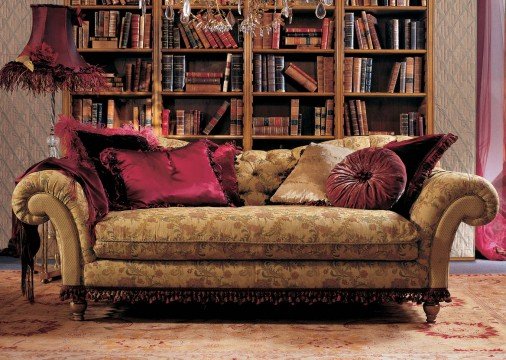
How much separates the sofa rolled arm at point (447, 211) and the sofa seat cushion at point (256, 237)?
0.08 meters

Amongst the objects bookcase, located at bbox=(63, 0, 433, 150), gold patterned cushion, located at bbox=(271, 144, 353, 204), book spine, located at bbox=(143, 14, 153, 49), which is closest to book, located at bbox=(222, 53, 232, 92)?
bookcase, located at bbox=(63, 0, 433, 150)

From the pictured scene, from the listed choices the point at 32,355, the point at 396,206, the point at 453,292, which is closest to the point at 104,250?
the point at 32,355

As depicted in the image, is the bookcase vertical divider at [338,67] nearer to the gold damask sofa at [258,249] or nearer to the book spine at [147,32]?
the book spine at [147,32]

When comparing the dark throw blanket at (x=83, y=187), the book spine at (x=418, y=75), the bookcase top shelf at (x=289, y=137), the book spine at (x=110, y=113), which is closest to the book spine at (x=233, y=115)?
the bookcase top shelf at (x=289, y=137)

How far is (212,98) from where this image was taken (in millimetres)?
5695

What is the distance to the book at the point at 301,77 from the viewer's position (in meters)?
5.53

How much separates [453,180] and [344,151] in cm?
91

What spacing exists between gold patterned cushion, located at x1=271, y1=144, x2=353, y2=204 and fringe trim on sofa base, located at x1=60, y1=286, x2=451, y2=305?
660mm

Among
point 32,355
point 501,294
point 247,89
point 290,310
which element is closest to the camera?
point 32,355

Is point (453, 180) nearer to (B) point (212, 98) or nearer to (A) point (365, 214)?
(A) point (365, 214)

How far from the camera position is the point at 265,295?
3283 millimetres

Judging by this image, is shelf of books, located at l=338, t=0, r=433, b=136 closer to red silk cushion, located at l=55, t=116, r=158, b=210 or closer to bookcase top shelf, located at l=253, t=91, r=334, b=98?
bookcase top shelf, located at l=253, t=91, r=334, b=98

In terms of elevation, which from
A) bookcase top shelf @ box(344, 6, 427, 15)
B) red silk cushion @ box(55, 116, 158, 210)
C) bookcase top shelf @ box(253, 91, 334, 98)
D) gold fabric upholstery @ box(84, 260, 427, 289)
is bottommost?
gold fabric upholstery @ box(84, 260, 427, 289)

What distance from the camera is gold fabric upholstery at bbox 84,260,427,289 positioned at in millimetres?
3266
